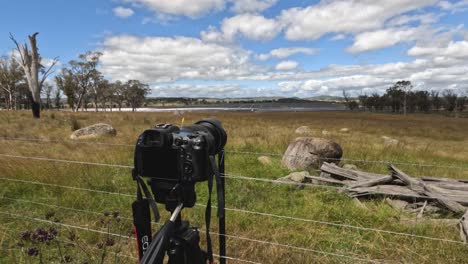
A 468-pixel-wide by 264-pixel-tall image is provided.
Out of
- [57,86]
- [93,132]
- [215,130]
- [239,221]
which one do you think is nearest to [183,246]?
[215,130]

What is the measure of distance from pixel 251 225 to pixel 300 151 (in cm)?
398

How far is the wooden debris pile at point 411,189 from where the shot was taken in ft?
14.1

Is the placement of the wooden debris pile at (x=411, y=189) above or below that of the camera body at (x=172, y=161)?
below

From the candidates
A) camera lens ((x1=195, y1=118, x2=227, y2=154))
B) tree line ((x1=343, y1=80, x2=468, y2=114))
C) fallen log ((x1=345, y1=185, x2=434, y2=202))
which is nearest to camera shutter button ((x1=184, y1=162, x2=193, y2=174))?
camera lens ((x1=195, y1=118, x2=227, y2=154))

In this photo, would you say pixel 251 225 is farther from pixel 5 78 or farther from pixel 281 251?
pixel 5 78

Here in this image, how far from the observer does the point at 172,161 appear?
121 cm

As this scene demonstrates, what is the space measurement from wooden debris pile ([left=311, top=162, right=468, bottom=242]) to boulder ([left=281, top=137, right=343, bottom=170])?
1.35m

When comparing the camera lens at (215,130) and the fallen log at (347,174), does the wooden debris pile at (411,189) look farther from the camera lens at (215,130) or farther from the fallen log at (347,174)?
the camera lens at (215,130)

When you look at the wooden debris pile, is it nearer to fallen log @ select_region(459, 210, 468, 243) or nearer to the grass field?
the grass field

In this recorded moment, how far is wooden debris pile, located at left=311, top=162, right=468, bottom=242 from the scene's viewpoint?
4312 mm

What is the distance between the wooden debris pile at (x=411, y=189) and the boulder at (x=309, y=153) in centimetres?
135

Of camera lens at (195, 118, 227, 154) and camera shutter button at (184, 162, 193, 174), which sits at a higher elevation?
camera lens at (195, 118, 227, 154)

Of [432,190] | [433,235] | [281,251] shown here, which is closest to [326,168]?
[432,190]

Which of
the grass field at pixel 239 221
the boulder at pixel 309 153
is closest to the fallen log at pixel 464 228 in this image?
the grass field at pixel 239 221
